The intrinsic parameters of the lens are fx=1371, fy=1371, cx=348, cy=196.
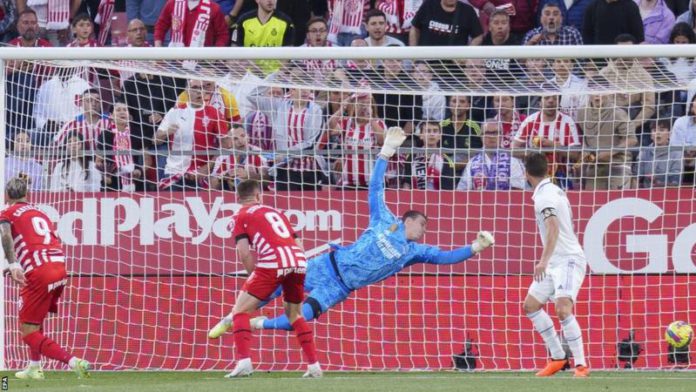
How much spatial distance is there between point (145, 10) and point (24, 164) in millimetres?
4459

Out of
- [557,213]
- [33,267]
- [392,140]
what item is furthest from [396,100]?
[33,267]

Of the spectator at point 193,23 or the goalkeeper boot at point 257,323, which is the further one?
the spectator at point 193,23

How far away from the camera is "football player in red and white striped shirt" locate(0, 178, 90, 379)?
1241 cm

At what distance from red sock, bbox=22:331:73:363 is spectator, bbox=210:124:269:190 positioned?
2957 millimetres

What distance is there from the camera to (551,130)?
1474 centimetres

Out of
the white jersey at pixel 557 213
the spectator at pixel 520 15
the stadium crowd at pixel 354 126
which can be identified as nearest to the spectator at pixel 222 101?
the stadium crowd at pixel 354 126

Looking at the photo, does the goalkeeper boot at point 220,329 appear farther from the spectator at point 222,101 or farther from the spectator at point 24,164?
the spectator at point 24,164

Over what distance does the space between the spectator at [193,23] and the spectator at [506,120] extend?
14.1 feet

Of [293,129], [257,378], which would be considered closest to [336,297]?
[257,378]

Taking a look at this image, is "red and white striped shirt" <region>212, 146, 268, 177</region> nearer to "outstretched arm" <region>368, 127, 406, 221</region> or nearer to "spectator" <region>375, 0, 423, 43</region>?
"outstretched arm" <region>368, 127, 406, 221</region>

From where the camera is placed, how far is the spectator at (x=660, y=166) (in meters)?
14.4

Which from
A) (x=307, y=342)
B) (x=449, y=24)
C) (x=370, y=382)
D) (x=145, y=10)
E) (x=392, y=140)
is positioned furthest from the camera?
(x=145, y=10)

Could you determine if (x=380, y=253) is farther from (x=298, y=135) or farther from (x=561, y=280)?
(x=298, y=135)

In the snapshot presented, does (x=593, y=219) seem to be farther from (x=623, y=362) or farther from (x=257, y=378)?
(x=257, y=378)
